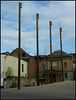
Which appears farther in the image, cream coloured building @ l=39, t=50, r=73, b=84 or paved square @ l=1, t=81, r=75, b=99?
cream coloured building @ l=39, t=50, r=73, b=84

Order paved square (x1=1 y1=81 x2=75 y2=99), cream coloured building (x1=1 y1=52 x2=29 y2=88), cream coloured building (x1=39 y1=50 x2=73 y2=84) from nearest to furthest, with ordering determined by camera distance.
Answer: paved square (x1=1 y1=81 x2=75 y2=99), cream coloured building (x1=1 y1=52 x2=29 y2=88), cream coloured building (x1=39 y1=50 x2=73 y2=84)

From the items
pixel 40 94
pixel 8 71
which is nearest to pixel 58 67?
pixel 8 71

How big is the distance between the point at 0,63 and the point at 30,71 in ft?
67.9

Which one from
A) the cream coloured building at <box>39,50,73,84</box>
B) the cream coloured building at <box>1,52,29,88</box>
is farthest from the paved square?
the cream coloured building at <box>39,50,73,84</box>

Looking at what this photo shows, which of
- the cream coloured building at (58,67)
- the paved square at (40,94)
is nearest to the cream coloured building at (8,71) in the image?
the paved square at (40,94)

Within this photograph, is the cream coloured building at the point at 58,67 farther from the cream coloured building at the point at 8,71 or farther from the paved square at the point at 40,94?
the paved square at the point at 40,94

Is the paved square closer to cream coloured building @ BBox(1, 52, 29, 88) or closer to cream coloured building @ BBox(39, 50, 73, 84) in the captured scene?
cream coloured building @ BBox(1, 52, 29, 88)

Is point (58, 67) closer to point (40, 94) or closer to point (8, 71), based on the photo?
point (8, 71)

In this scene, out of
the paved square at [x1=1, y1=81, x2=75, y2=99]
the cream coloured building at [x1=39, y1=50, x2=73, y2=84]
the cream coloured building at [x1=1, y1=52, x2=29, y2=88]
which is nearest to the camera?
the paved square at [x1=1, y1=81, x2=75, y2=99]

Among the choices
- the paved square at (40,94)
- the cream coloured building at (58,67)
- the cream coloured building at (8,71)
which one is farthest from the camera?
the cream coloured building at (58,67)

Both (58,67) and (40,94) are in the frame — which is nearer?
(40,94)

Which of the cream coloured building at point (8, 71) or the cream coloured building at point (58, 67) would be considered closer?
the cream coloured building at point (8, 71)

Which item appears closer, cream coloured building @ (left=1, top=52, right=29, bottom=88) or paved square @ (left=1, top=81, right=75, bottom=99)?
paved square @ (left=1, top=81, right=75, bottom=99)

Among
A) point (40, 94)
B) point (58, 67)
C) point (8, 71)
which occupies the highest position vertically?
point (8, 71)
